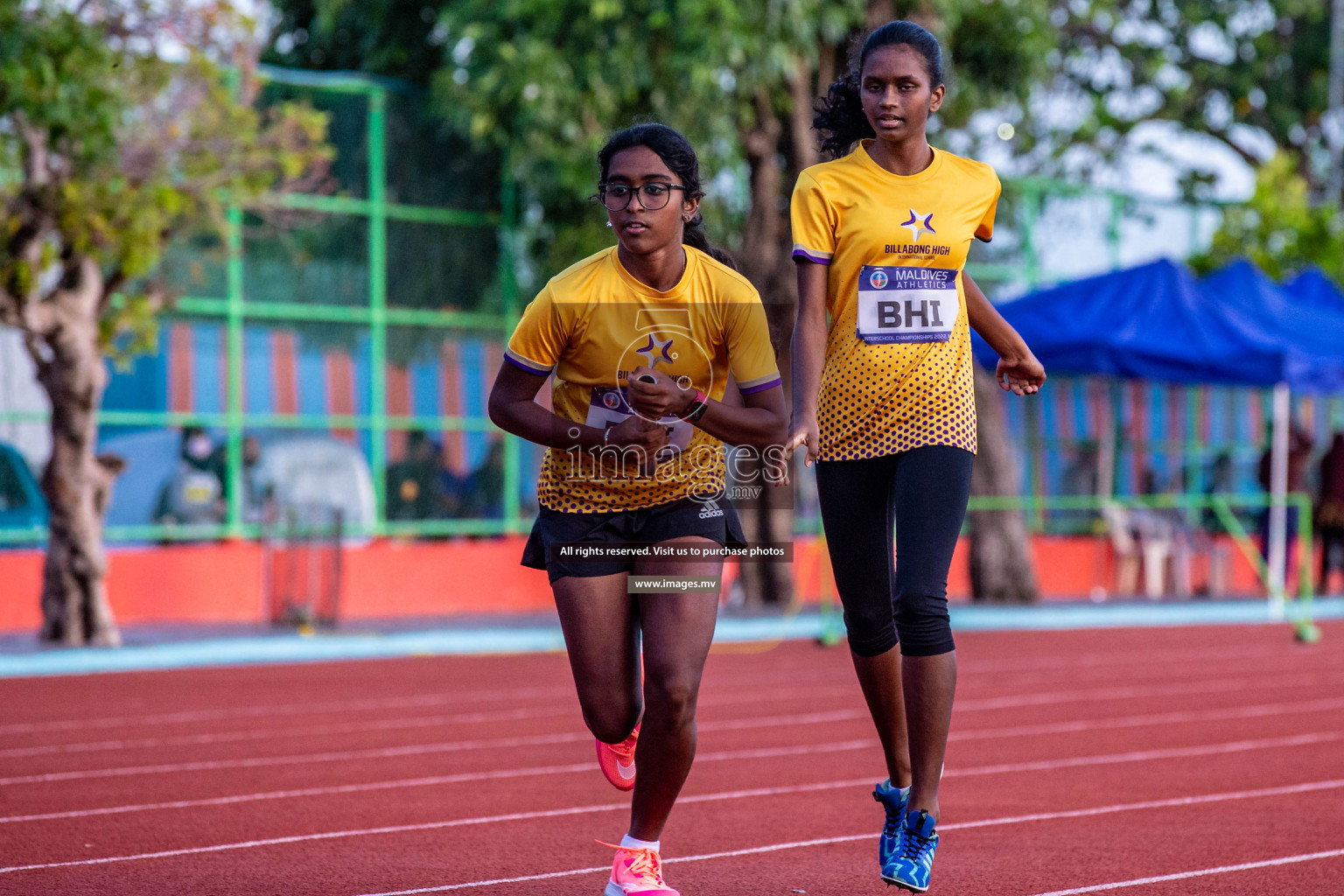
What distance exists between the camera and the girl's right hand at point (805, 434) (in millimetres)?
4375

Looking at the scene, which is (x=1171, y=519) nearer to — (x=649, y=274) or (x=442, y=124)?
(x=442, y=124)

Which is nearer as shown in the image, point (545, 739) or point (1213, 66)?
point (545, 739)

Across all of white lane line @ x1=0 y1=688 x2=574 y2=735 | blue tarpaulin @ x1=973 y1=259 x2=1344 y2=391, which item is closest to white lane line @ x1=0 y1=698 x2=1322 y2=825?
white lane line @ x1=0 y1=688 x2=574 y2=735

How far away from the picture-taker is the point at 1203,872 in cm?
532

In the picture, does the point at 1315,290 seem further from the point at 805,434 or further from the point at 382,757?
the point at 805,434

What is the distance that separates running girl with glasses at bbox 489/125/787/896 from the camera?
4.46m

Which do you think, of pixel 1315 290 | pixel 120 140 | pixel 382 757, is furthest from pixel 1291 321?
pixel 382 757

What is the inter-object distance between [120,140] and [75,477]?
98.4 inches

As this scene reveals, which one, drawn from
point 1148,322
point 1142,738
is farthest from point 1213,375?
point 1142,738

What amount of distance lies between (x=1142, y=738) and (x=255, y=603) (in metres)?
9.80

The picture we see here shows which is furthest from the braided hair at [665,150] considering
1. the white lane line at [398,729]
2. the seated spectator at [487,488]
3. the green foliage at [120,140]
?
the seated spectator at [487,488]

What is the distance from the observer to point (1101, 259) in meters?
22.8

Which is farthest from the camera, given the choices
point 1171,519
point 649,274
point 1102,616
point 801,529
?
point 1171,519

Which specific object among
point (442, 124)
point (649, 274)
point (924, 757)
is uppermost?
point (442, 124)
